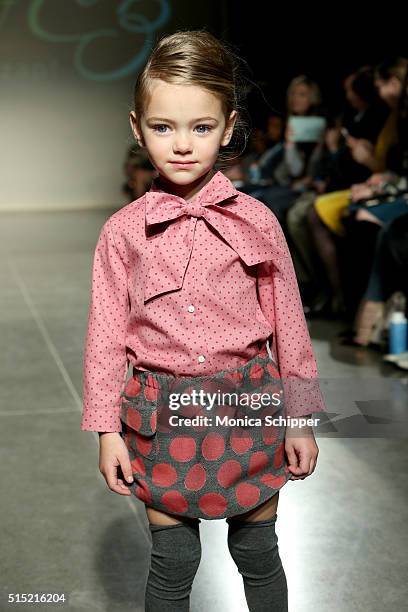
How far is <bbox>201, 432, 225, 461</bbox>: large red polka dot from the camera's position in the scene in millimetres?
1367

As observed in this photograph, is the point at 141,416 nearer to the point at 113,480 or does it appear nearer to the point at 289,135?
the point at 113,480

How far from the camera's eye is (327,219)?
4.47 metres

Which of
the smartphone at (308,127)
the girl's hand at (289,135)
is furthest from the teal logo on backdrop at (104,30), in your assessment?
the smartphone at (308,127)

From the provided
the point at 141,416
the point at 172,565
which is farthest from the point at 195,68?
the point at 172,565

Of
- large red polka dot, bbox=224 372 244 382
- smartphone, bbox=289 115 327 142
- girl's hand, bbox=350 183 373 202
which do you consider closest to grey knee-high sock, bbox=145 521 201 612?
large red polka dot, bbox=224 372 244 382

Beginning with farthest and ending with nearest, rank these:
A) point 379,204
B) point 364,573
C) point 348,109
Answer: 1. point 348,109
2. point 379,204
3. point 364,573

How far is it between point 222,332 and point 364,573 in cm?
83

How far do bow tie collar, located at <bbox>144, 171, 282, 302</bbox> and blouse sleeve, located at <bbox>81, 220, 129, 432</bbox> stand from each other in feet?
0.20

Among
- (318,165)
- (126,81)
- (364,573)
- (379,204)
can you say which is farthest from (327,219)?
(126,81)

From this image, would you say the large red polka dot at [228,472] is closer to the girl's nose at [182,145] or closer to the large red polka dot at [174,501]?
the large red polka dot at [174,501]

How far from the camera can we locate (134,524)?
2.22 metres

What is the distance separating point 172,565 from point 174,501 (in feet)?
0.33

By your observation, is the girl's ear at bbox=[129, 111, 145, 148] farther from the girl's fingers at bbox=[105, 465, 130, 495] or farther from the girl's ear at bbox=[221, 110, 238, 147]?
the girl's fingers at bbox=[105, 465, 130, 495]

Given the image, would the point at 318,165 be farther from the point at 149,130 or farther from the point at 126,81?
the point at 126,81
